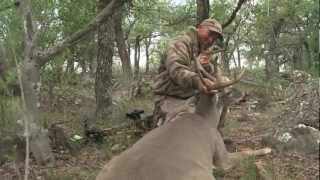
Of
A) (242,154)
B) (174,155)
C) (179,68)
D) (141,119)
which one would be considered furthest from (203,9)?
(174,155)

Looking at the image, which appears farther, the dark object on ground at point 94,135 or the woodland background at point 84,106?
the dark object on ground at point 94,135

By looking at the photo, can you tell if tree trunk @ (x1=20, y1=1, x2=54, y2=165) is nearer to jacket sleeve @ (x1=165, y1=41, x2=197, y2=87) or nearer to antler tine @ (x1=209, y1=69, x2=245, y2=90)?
jacket sleeve @ (x1=165, y1=41, x2=197, y2=87)

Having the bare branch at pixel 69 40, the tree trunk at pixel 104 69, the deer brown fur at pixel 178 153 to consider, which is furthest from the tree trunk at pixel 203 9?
the deer brown fur at pixel 178 153

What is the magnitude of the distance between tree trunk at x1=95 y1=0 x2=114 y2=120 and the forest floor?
30 cm

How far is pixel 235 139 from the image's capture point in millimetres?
10352

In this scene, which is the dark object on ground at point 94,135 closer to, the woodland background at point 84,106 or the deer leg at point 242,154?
the woodland background at point 84,106

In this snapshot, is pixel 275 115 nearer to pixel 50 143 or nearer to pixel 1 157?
pixel 50 143

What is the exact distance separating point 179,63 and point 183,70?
7.2 inches


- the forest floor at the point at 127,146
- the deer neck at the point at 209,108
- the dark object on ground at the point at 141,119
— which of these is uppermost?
the deer neck at the point at 209,108

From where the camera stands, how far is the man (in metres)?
6.84

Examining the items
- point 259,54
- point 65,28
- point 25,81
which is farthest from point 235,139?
point 259,54

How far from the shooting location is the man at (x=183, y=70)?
6844 mm

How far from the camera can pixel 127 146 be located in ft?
31.4

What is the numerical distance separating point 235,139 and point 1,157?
3.72 m
